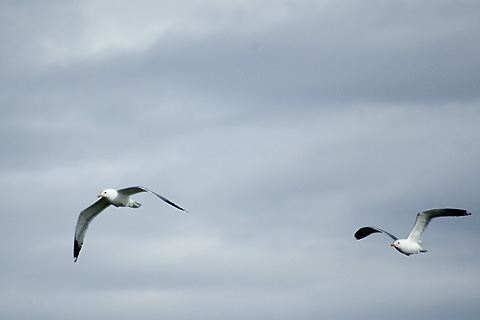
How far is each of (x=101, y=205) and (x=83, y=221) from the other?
1637mm

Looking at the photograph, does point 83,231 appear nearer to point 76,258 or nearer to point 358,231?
point 76,258

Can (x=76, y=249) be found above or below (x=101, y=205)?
below

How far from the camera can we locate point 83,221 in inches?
1779

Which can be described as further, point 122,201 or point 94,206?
point 94,206

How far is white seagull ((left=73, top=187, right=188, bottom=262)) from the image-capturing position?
136ft

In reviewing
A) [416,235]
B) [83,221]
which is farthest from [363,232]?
[83,221]

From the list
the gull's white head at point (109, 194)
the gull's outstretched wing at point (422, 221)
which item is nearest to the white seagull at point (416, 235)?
the gull's outstretched wing at point (422, 221)

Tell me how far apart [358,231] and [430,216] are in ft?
13.8

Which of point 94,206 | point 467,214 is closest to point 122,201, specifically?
point 94,206

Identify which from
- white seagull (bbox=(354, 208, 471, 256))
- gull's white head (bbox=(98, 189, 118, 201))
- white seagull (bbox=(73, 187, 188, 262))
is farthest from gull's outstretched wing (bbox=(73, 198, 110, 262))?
white seagull (bbox=(354, 208, 471, 256))

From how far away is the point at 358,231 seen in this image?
46125 millimetres

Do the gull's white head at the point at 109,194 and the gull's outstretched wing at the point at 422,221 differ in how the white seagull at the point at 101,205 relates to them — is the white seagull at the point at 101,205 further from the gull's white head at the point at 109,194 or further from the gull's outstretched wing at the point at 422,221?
the gull's outstretched wing at the point at 422,221

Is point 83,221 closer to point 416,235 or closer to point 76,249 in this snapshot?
point 76,249

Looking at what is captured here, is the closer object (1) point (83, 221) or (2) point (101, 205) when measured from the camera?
(2) point (101, 205)
